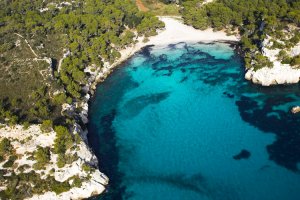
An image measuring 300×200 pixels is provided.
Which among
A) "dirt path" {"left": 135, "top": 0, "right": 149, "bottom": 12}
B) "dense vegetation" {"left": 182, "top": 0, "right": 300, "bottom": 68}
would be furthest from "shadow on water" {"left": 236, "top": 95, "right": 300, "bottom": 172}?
"dirt path" {"left": 135, "top": 0, "right": 149, "bottom": 12}

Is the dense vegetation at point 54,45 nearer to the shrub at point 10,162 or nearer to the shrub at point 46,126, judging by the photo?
the shrub at point 46,126

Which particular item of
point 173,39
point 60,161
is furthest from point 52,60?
point 173,39

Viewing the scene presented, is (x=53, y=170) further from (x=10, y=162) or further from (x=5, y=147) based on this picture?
(x=5, y=147)

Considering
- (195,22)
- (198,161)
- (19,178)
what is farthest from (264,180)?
(195,22)

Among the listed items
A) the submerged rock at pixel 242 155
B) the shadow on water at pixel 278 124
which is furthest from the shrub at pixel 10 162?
the shadow on water at pixel 278 124

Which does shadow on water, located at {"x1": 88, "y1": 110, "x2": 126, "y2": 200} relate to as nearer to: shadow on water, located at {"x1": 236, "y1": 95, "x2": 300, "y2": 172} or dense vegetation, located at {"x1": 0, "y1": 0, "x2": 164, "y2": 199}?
dense vegetation, located at {"x1": 0, "y1": 0, "x2": 164, "y2": 199}

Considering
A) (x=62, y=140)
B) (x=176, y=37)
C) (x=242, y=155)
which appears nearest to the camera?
(x=242, y=155)
